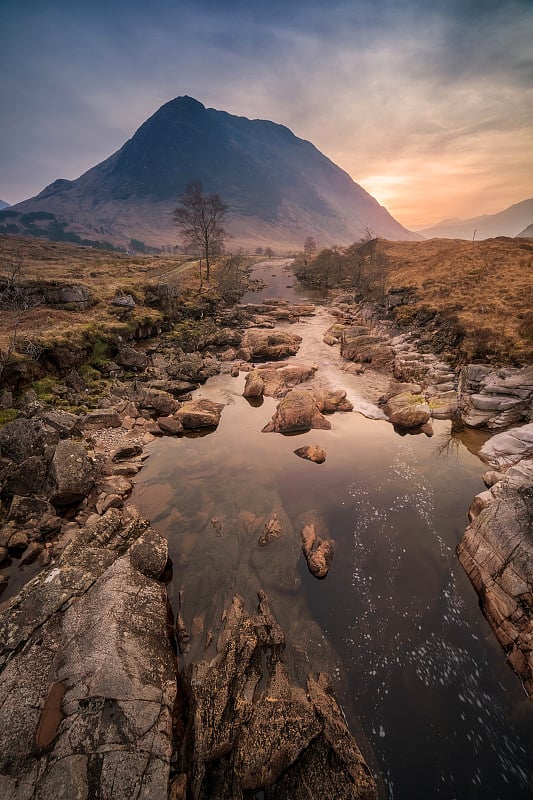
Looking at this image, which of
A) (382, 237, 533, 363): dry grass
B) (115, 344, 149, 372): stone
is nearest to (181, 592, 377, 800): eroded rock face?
(115, 344, 149, 372): stone

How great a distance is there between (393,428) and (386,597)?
12.8 m

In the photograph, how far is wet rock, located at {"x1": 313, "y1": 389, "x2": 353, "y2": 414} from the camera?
25125mm

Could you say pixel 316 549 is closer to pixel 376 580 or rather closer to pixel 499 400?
pixel 376 580

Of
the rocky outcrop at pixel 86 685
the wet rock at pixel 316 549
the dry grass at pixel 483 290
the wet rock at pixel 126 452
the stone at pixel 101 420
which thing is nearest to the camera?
the rocky outcrop at pixel 86 685

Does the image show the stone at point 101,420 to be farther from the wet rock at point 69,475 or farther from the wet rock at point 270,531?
the wet rock at point 270,531

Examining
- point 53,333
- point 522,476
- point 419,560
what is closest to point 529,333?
point 522,476

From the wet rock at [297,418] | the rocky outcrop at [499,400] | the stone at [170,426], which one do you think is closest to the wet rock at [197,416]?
the stone at [170,426]

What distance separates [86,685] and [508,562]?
42.6 ft

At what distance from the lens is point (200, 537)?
1409 centimetres

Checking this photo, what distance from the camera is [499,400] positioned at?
22484 mm

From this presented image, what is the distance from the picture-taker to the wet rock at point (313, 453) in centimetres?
1923

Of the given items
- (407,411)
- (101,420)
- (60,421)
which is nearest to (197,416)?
(101,420)

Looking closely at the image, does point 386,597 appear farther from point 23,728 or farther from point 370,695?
point 23,728

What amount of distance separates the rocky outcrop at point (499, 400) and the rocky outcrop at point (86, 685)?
885 inches
